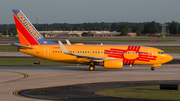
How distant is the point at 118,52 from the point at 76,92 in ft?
55.5

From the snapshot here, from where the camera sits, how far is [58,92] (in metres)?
23.6

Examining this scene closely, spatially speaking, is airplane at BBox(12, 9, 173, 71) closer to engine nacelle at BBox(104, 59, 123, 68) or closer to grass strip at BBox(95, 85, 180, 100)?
engine nacelle at BBox(104, 59, 123, 68)

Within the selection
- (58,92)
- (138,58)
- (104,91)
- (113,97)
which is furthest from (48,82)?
(138,58)

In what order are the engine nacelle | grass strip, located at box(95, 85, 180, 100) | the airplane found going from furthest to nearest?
the airplane → the engine nacelle → grass strip, located at box(95, 85, 180, 100)

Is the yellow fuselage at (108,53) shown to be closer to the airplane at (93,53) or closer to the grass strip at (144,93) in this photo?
the airplane at (93,53)

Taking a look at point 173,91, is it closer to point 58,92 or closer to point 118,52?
point 58,92

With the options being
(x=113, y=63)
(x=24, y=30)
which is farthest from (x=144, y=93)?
(x=24, y=30)

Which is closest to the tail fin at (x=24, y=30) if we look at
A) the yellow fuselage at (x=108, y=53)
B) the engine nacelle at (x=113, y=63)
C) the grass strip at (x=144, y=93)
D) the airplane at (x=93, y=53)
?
the airplane at (x=93, y=53)

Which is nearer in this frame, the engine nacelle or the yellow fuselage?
the engine nacelle

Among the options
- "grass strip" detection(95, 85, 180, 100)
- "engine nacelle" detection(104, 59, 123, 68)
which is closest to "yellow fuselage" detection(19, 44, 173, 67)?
"engine nacelle" detection(104, 59, 123, 68)

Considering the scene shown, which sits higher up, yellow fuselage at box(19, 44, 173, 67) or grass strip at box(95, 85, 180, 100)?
yellow fuselage at box(19, 44, 173, 67)

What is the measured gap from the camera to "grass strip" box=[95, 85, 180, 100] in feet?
69.6

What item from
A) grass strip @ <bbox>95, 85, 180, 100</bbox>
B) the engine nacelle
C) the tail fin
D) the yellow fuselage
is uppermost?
the tail fin

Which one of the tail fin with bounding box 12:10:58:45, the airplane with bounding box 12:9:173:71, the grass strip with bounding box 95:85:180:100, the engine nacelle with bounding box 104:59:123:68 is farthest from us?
the tail fin with bounding box 12:10:58:45
